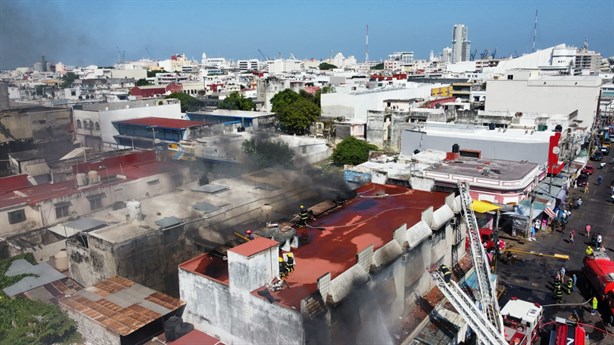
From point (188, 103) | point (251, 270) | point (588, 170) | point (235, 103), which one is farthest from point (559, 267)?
point (188, 103)

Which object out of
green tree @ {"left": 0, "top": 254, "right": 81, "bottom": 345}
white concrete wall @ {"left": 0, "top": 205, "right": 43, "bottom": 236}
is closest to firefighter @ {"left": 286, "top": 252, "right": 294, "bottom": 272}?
green tree @ {"left": 0, "top": 254, "right": 81, "bottom": 345}

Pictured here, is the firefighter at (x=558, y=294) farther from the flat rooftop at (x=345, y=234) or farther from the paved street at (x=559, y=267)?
the flat rooftop at (x=345, y=234)

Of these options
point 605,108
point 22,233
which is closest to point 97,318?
point 22,233

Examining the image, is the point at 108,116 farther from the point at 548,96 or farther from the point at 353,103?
the point at 548,96

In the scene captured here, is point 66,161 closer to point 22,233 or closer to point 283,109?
point 22,233

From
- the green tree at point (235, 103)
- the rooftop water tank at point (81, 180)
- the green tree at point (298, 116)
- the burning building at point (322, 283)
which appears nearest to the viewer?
the burning building at point (322, 283)

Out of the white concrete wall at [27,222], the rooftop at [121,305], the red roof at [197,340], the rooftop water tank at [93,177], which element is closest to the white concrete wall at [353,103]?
the rooftop water tank at [93,177]
